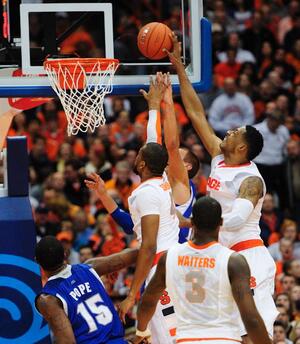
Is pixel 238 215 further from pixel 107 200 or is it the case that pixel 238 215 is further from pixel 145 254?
pixel 107 200

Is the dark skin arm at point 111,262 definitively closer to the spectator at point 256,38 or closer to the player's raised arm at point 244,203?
the player's raised arm at point 244,203

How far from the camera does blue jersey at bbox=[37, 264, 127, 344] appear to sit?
805 cm

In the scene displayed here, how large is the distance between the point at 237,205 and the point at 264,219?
7148mm

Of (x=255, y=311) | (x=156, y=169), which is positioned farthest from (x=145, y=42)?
(x=255, y=311)

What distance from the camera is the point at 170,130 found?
9641 millimetres

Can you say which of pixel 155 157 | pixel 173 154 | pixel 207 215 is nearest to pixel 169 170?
pixel 173 154

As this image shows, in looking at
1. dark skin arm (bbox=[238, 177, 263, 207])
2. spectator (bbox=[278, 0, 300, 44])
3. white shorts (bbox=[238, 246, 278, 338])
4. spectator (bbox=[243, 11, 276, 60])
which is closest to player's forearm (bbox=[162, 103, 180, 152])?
dark skin arm (bbox=[238, 177, 263, 207])

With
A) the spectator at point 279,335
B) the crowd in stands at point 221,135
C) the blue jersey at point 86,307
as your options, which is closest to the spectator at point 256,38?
the crowd in stands at point 221,135

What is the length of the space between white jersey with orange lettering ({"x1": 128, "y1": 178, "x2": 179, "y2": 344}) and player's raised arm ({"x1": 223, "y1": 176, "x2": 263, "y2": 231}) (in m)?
0.56

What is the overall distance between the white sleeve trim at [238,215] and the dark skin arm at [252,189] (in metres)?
0.10

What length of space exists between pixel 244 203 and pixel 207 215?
4.33 ft

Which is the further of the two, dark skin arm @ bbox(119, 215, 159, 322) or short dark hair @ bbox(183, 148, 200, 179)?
short dark hair @ bbox(183, 148, 200, 179)

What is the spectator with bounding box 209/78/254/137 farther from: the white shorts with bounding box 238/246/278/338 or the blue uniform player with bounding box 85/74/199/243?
the white shorts with bounding box 238/246/278/338

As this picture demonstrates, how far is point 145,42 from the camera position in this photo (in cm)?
973
